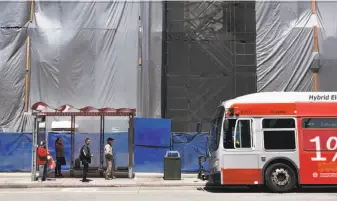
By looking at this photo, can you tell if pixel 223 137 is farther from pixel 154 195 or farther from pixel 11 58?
pixel 11 58

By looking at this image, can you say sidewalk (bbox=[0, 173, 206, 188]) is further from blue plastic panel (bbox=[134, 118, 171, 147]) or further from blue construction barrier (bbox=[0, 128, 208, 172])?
blue plastic panel (bbox=[134, 118, 171, 147])

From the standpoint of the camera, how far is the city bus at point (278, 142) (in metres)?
14.0

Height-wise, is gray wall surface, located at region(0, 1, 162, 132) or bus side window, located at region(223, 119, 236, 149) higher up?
gray wall surface, located at region(0, 1, 162, 132)

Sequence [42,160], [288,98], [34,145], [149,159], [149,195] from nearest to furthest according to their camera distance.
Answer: [149,195]
[288,98]
[42,160]
[34,145]
[149,159]

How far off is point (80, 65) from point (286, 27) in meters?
10.5

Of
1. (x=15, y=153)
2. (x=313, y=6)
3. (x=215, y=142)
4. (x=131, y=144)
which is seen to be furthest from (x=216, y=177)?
(x=313, y=6)

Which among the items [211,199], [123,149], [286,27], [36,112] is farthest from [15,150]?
[286,27]

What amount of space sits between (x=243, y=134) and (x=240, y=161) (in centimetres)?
86

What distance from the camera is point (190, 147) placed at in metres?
20.2

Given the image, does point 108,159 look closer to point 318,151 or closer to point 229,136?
point 229,136

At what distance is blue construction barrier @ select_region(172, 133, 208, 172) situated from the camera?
65.9ft

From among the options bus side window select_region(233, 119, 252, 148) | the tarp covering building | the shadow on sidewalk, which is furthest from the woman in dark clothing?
bus side window select_region(233, 119, 252, 148)

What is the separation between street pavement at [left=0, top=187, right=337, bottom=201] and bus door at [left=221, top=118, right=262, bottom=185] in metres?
0.43

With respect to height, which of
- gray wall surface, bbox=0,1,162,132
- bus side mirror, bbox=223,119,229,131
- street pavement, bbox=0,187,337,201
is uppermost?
gray wall surface, bbox=0,1,162,132
